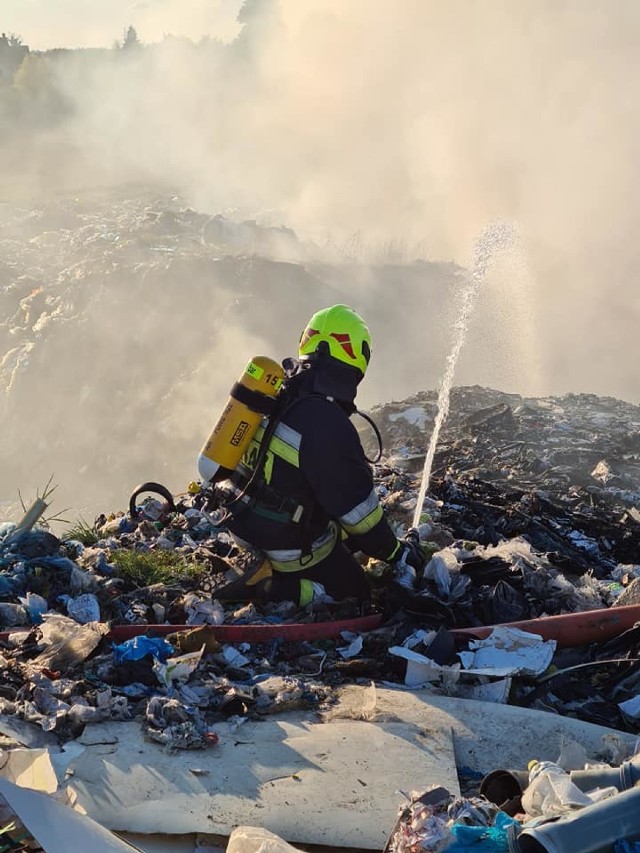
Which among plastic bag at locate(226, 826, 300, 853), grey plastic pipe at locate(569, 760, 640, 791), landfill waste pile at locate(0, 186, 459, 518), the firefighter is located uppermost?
landfill waste pile at locate(0, 186, 459, 518)

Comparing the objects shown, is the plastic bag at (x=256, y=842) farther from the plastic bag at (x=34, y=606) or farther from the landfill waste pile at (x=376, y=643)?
the plastic bag at (x=34, y=606)

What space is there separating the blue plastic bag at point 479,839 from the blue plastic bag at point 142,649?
83.5 inches

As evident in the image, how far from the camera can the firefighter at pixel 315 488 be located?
184 inches

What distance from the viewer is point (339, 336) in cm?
486

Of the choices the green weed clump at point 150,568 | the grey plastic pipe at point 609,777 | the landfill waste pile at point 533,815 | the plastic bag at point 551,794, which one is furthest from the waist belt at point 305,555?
the grey plastic pipe at point 609,777

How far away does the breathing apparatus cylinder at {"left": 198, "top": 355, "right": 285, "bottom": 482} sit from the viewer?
15.8 feet

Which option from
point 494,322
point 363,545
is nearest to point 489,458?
point 363,545

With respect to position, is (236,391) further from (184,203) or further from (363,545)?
(184,203)

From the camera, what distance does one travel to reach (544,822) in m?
2.42

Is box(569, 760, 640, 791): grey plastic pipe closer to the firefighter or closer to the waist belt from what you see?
the firefighter

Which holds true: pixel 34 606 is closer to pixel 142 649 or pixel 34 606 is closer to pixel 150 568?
pixel 150 568

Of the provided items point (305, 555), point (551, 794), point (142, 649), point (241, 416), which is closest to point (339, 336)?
point (241, 416)

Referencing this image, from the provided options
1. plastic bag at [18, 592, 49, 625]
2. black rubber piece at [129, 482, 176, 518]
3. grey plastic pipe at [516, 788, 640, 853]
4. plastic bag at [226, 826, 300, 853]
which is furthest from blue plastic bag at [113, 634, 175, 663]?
grey plastic pipe at [516, 788, 640, 853]

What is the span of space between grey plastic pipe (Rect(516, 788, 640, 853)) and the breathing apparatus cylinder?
293 centimetres
